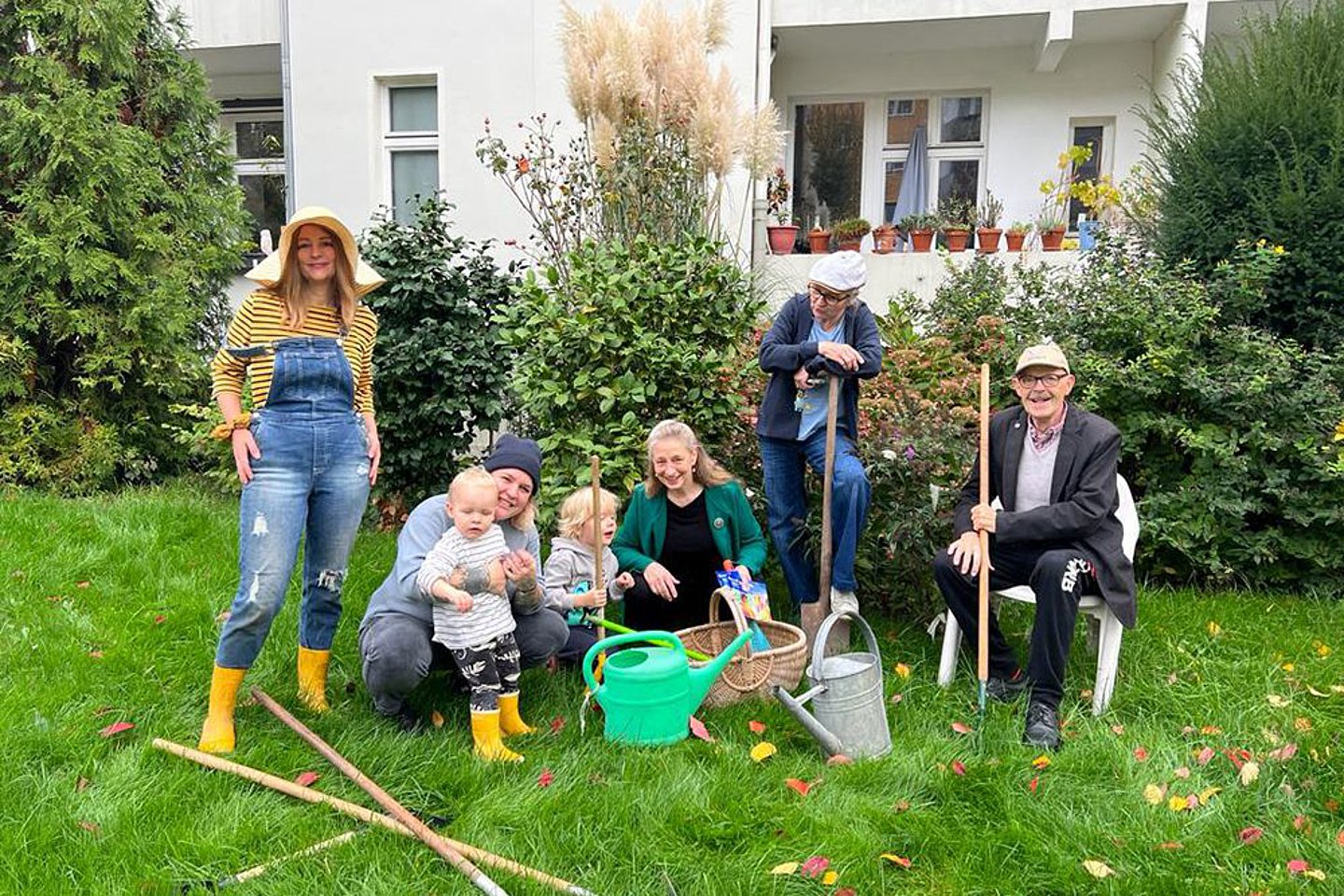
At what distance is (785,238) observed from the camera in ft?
30.7

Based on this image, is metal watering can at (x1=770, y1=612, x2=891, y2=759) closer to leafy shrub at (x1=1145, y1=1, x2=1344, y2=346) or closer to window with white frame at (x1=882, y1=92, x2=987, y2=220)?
leafy shrub at (x1=1145, y1=1, x2=1344, y2=346)

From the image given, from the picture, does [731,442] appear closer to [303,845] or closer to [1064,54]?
[303,845]

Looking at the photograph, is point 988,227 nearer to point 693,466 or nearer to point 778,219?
point 778,219

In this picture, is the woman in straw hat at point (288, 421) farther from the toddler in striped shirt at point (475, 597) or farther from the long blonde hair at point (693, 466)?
the long blonde hair at point (693, 466)

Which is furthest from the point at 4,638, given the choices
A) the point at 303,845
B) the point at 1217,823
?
the point at 1217,823

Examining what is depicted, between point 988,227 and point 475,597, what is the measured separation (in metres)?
7.29

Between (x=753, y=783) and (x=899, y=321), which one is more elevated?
(x=899, y=321)

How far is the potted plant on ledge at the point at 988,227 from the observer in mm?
8883

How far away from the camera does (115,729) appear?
3342 millimetres

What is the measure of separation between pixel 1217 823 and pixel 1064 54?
29.3ft

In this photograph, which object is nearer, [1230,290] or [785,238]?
[1230,290]

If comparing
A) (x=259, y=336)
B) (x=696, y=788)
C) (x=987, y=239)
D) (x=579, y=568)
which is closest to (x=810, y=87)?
(x=987, y=239)

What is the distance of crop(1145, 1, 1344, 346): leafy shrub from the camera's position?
5.36 metres

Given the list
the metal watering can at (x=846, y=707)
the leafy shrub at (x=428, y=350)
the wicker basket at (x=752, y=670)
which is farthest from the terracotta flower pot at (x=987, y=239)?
the metal watering can at (x=846, y=707)
